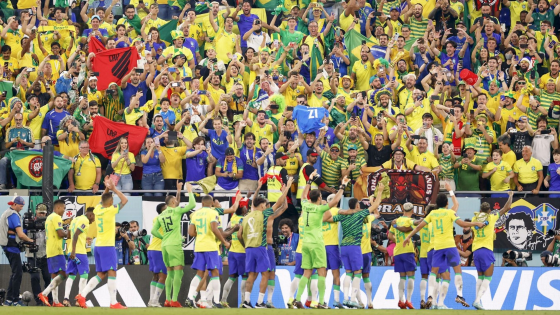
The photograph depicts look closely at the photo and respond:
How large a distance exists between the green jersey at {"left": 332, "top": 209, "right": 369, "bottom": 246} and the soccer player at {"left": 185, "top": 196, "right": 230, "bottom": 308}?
2.33 meters

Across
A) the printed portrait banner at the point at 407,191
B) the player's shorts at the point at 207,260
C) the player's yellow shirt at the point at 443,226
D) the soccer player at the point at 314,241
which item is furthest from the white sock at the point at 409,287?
the player's shorts at the point at 207,260

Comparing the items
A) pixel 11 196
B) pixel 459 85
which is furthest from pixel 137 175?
pixel 459 85

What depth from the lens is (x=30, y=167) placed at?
73.8 ft

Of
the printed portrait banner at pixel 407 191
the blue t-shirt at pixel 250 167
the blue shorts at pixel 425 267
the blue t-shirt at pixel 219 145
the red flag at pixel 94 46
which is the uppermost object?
the red flag at pixel 94 46

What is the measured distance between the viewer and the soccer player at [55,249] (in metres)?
18.6

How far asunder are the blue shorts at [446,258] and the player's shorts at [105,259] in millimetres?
6183

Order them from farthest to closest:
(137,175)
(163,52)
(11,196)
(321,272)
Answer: (163,52), (137,175), (11,196), (321,272)

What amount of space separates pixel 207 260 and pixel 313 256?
2.07 meters

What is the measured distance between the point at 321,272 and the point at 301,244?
0.84m

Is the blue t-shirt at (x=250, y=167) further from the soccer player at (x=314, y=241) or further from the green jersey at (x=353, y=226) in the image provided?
the soccer player at (x=314, y=241)

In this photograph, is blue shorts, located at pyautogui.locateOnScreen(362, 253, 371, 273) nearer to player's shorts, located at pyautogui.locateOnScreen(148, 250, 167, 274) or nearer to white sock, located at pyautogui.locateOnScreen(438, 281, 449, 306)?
white sock, located at pyautogui.locateOnScreen(438, 281, 449, 306)

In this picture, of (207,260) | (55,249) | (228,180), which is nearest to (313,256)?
(207,260)

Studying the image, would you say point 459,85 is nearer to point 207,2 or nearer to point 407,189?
point 407,189

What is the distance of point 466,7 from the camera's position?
27359mm
